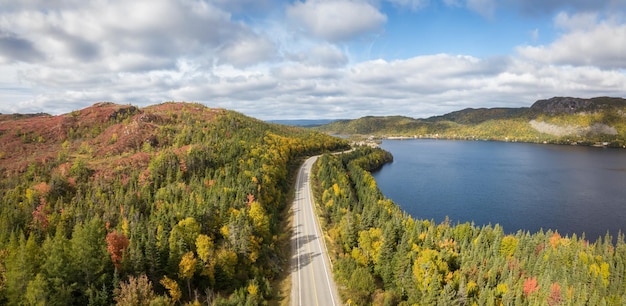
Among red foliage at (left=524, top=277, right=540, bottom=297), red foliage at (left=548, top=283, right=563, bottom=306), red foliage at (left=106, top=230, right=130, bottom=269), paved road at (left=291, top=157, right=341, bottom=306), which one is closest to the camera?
red foliage at (left=106, top=230, right=130, bottom=269)

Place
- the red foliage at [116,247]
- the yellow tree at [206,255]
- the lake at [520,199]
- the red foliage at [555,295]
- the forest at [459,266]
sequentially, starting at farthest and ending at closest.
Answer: the lake at [520,199]
the red foliage at [555,295]
the forest at [459,266]
the yellow tree at [206,255]
the red foliage at [116,247]

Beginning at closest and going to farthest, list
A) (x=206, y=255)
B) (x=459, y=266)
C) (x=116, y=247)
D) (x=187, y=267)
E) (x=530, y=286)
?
1. (x=187, y=267)
2. (x=116, y=247)
3. (x=206, y=255)
4. (x=530, y=286)
5. (x=459, y=266)

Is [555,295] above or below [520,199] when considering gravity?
below

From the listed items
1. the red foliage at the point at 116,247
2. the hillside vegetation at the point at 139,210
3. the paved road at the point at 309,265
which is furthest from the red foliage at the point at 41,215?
the paved road at the point at 309,265

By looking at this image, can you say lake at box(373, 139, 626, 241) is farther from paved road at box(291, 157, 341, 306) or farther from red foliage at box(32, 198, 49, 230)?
red foliage at box(32, 198, 49, 230)

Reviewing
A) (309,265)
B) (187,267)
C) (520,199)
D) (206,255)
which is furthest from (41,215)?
(520,199)

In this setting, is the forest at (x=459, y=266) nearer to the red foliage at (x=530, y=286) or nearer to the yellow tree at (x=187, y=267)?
the red foliage at (x=530, y=286)

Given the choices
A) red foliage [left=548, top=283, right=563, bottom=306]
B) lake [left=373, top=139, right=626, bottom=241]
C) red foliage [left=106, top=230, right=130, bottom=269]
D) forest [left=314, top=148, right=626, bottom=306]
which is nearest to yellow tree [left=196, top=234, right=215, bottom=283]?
red foliage [left=106, top=230, right=130, bottom=269]

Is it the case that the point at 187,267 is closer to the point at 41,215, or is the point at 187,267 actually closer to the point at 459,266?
the point at 41,215
